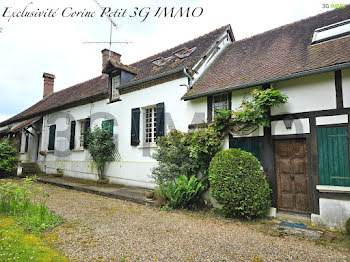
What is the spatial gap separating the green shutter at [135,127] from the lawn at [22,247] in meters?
5.34

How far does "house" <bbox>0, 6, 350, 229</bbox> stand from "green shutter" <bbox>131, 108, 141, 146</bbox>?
43 mm

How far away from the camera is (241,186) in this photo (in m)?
4.95

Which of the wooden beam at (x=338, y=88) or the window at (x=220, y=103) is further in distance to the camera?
the window at (x=220, y=103)

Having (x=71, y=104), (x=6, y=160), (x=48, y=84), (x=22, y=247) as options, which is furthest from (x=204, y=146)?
(x=48, y=84)

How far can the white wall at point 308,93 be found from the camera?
194 inches

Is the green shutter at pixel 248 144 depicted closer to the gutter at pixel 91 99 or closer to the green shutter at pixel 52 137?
the gutter at pixel 91 99

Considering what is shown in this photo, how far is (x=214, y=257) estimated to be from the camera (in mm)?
3184

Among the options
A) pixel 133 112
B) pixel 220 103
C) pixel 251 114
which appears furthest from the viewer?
pixel 133 112

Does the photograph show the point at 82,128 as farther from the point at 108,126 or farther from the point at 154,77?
the point at 154,77

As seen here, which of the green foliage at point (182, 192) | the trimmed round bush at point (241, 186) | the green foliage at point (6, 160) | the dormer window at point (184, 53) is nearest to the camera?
the trimmed round bush at point (241, 186)

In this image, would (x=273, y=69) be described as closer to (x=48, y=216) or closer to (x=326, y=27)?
(x=326, y=27)

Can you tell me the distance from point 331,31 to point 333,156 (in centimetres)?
427

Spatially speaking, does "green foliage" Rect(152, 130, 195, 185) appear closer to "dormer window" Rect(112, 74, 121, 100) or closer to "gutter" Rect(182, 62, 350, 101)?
"gutter" Rect(182, 62, 350, 101)

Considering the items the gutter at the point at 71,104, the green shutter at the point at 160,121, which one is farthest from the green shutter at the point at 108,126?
the green shutter at the point at 160,121
